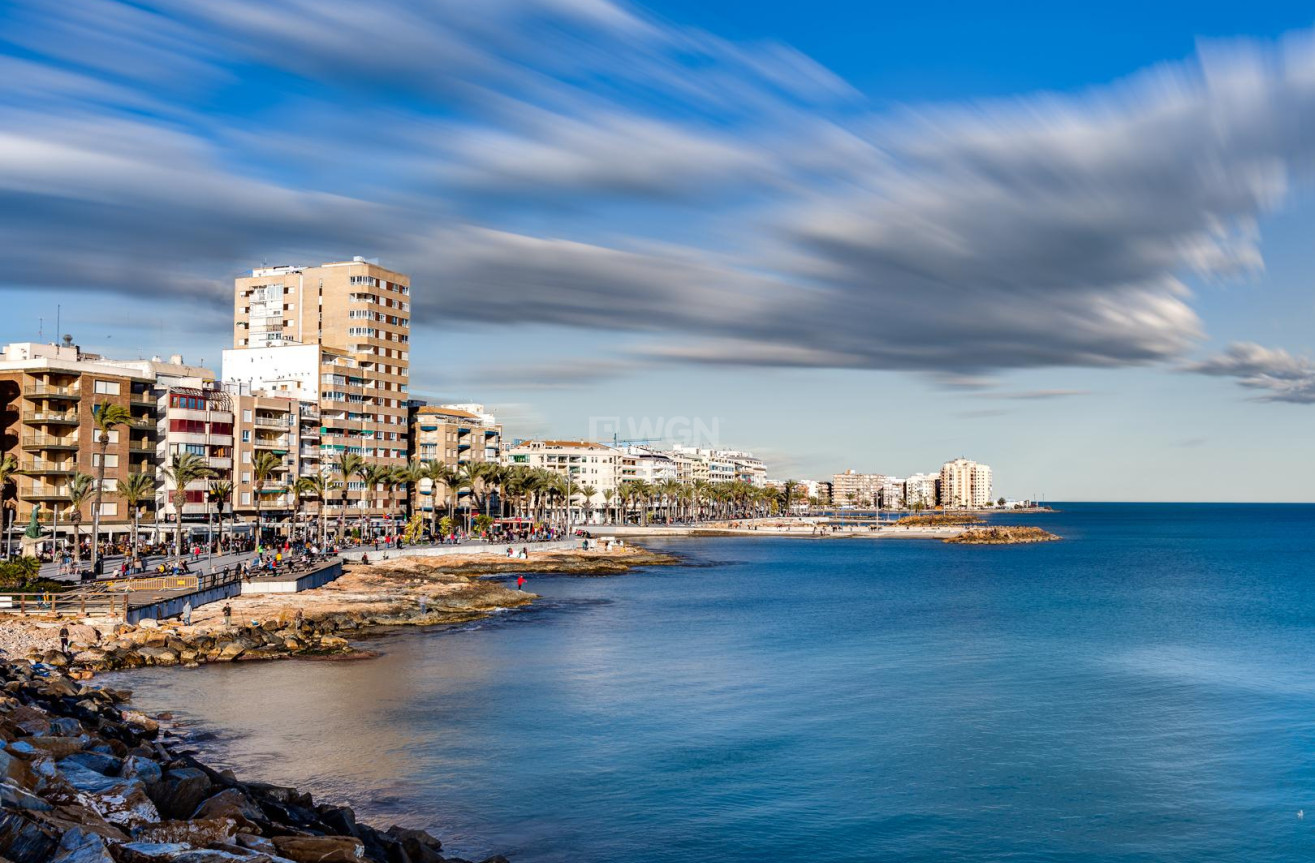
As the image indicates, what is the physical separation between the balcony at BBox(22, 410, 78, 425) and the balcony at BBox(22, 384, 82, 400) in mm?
1291

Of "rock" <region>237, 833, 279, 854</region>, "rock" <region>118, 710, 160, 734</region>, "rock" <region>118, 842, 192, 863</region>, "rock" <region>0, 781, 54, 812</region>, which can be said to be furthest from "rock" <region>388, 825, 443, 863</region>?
"rock" <region>118, 710, 160, 734</region>

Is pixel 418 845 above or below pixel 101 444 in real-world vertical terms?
below

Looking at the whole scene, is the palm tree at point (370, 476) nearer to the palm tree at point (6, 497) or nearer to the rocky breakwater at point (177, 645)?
the palm tree at point (6, 497)

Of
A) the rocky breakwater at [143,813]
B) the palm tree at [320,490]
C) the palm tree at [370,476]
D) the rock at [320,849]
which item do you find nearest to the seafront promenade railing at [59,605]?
the rocky breakwater at [143,813]

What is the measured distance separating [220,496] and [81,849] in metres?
79.3

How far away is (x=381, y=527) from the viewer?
130 m

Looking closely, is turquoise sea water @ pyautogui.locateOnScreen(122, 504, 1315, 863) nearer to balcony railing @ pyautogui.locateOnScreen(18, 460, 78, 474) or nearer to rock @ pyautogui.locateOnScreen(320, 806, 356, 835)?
rock @ pyautogui.locateOnScreen(320, 806, 356, 835)

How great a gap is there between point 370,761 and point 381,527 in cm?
10268

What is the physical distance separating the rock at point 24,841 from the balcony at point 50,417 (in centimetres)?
8312

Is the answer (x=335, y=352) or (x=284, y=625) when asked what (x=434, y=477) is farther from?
(x=284, y=625)

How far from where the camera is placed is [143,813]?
57.5 ft

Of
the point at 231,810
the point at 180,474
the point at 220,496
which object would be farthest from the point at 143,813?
the point at 220,496

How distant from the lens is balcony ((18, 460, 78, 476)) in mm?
86000

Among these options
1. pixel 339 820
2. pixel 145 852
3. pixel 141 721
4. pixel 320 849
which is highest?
pixel 145 852
